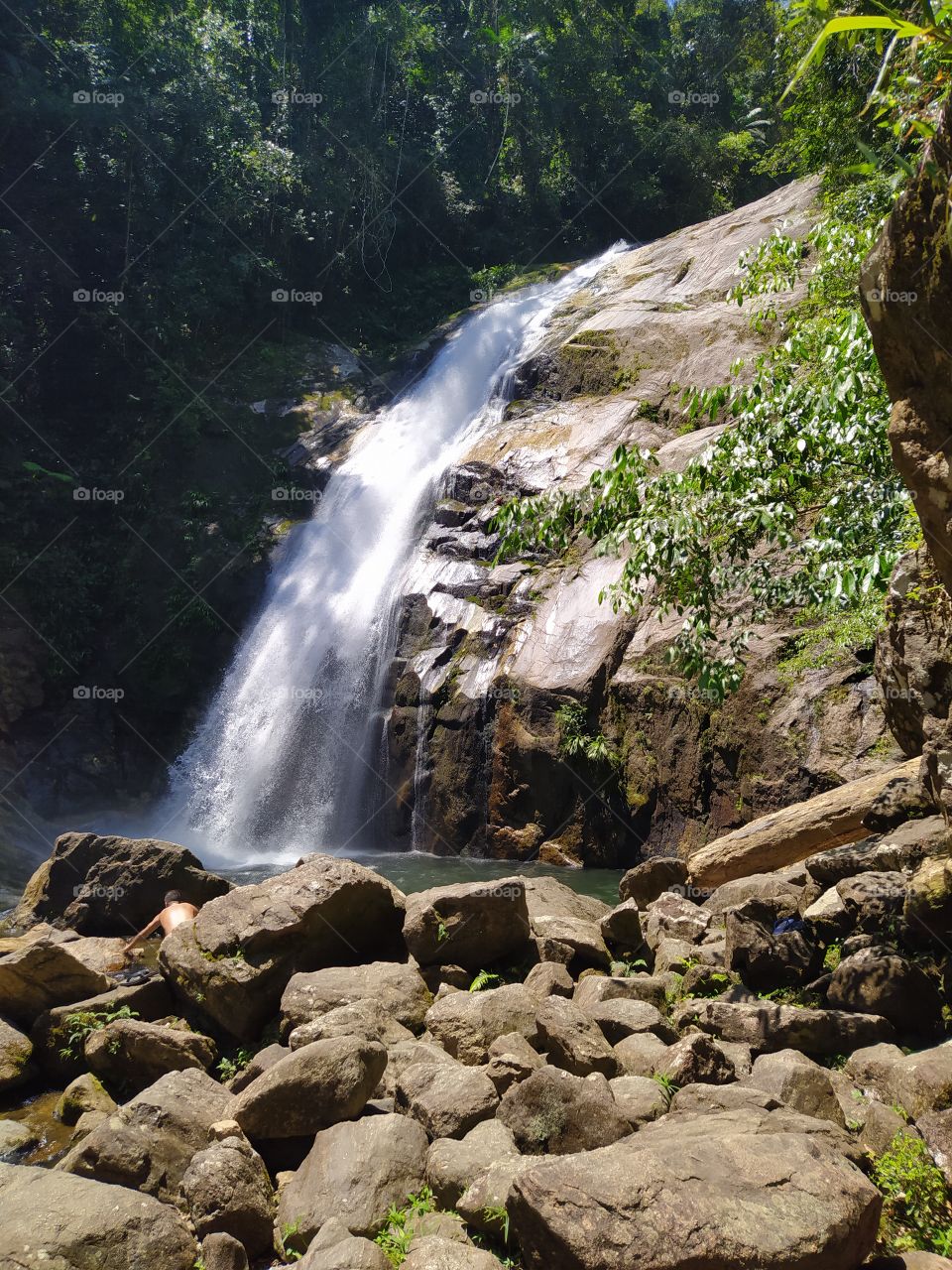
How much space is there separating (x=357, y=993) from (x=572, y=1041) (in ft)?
5.95

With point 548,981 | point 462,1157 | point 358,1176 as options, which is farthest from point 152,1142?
point 548,981

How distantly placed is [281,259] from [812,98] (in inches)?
740

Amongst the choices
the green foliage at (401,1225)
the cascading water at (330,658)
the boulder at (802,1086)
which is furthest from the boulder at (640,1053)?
the cascading water at (330,658)

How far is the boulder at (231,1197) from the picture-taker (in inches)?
145

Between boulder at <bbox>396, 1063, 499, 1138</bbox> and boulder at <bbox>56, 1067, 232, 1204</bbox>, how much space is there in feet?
3.19

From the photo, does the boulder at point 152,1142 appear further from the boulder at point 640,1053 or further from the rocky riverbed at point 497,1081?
the boulder at point 640,1053

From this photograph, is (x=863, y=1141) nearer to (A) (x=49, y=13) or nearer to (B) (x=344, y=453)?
(B) (x=344, y=453)

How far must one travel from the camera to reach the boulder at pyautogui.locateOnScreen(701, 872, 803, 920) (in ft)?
19.1

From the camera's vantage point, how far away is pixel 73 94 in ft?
80.1

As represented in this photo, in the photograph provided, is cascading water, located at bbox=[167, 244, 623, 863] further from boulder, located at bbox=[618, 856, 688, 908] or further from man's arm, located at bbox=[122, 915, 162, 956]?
boulder, located at bbox=[618, 856, 688, 908]

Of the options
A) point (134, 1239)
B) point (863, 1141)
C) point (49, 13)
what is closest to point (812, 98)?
point (863, 1141)

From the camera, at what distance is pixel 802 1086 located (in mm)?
3703

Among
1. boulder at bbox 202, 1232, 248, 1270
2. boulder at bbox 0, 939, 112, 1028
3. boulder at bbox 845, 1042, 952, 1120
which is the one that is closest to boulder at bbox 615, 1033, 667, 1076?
boulder at bbox 845, 1042, 952, 1120

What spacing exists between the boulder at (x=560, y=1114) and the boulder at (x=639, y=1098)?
9 centimetres
